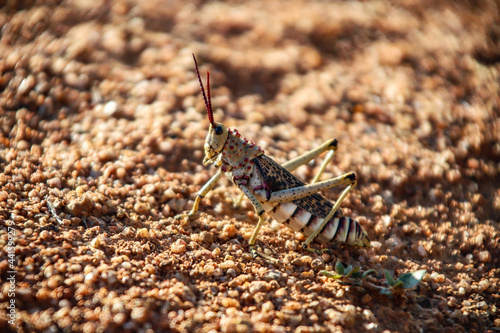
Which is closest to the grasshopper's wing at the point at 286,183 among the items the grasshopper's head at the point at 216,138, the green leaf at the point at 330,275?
the grasshopper's head at the point at 216,138

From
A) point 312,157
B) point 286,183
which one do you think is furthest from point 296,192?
point 312,157

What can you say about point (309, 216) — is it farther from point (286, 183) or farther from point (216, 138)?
point (216, 138)

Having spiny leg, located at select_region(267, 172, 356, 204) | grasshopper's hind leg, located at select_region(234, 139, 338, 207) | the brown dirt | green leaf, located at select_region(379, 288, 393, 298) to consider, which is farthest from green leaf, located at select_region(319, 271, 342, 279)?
grasshopper's hind leg, located at select_region(234, 139, 338, 207)

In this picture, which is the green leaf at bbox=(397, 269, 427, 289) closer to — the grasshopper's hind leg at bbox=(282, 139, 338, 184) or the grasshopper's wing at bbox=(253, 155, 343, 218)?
the grasshopper's wing at bbox=(253, 155, 343, 218)

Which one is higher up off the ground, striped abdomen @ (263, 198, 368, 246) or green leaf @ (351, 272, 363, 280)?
striped abdomen @ (263, 198, 368, 246)

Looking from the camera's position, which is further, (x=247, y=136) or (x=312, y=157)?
(x=247, y=136)

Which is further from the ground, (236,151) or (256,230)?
(236,151)

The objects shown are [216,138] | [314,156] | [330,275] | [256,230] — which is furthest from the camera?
[314,156]

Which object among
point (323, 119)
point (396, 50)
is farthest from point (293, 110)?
point (396, 50)

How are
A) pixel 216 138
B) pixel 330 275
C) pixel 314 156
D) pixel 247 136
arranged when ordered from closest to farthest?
1. pixel 330 275
2. pixel 216 138
3. pixel 314 156
4. pixel 247 136
